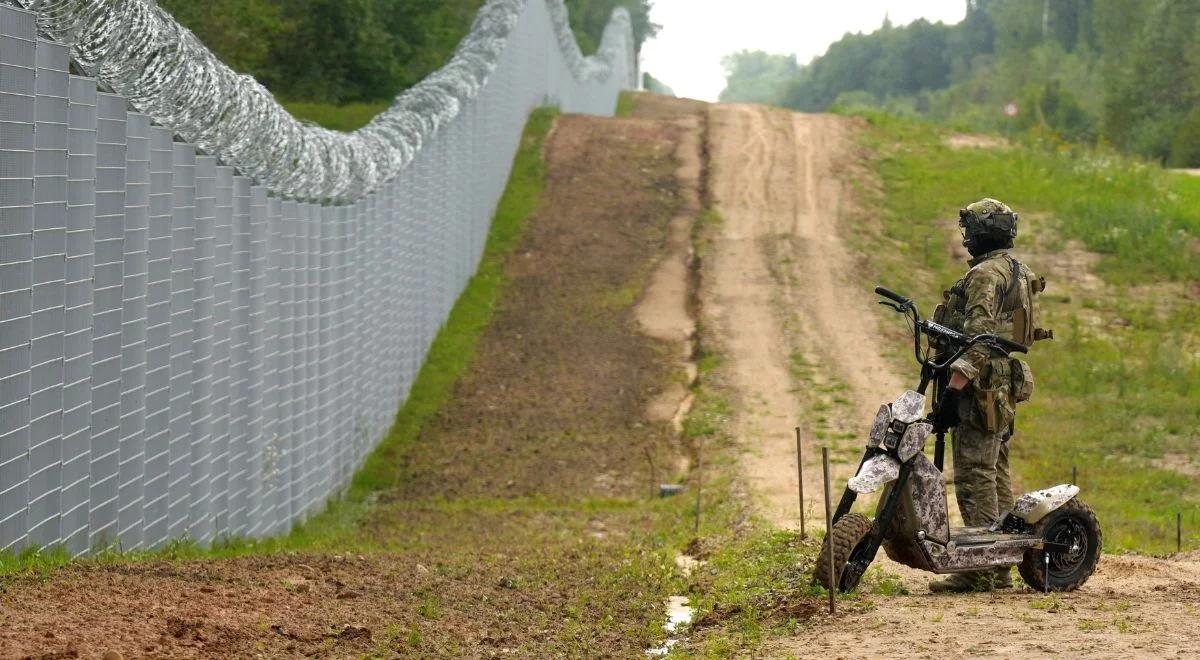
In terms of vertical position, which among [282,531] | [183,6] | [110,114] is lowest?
[282,531]

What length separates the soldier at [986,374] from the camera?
8.79m

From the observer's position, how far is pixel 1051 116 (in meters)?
65.3

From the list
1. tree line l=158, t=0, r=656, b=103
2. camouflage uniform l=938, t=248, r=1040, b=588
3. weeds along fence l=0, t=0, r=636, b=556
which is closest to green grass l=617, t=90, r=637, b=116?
tree line l=158, t=0, r=656, b=103

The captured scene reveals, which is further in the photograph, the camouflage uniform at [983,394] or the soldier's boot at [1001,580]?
the soldier's boot at [1001,580]

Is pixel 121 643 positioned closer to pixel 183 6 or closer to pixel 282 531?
pixel 282 531

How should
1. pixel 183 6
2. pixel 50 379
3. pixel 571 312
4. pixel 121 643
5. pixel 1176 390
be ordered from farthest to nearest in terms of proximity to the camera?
pixel 571 312, pixel 183 6, pixel 1176 390, pixel 50 379, pixel 121 643

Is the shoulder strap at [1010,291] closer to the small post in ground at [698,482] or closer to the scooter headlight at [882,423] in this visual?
the scooter headlight at [882,423]

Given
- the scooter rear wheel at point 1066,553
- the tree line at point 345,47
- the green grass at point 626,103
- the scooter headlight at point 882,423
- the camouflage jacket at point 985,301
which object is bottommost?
the scooter rear wheel at point 1066,553

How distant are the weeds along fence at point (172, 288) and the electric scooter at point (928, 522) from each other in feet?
13.1

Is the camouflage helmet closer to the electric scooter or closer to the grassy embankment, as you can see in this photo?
the electric scooter

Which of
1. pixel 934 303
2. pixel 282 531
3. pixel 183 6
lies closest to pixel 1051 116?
pixel 934 303

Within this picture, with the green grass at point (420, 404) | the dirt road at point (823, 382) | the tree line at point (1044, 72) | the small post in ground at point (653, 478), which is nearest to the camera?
the dirt road at point (823, 382)

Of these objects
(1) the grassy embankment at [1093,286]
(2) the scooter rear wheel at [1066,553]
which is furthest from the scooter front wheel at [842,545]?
(1) the grassy embankment at [1093,286]

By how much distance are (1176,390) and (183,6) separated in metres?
13.6
